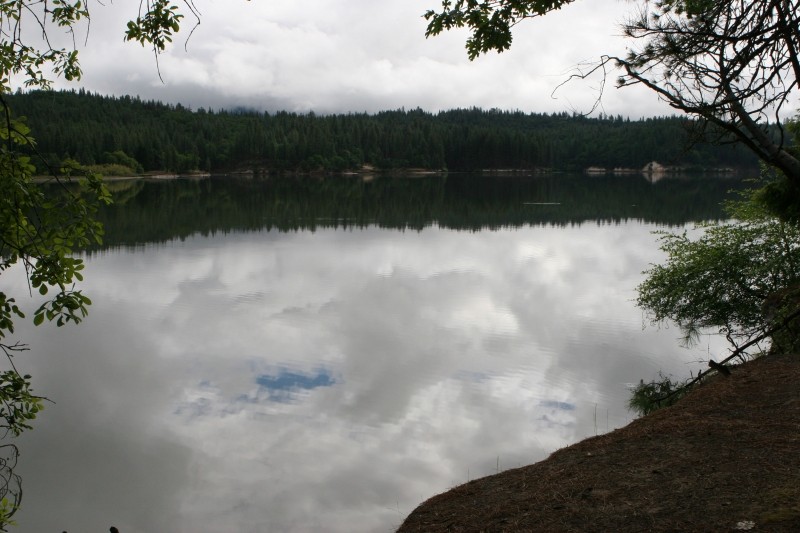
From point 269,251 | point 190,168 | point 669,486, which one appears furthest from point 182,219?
point 190,168

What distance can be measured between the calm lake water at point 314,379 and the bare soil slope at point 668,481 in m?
1.66

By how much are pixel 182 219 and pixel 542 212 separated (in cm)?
2923

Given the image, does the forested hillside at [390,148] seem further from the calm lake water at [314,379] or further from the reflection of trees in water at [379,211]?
the calm lake water at [314,379]

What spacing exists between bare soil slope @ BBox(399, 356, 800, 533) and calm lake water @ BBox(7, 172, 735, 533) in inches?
65.3

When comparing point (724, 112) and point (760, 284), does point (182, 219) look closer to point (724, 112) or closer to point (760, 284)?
point (760, 284)

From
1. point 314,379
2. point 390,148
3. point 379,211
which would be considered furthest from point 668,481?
point 390,148

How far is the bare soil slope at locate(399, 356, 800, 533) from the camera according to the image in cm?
609

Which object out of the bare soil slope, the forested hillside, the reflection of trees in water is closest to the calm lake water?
the bare soil slope

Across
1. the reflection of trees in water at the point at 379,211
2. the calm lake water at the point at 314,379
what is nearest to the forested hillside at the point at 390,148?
the reflection of trees in water at the point at 379,211

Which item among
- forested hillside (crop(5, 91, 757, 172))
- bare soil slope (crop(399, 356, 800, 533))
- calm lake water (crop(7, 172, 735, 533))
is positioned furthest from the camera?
forested hillside (crop(5, 91, 757, 172))

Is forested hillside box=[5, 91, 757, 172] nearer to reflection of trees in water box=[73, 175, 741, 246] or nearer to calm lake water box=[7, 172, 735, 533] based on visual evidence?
reflection of trees in water box=[73, 175, 741, 246]

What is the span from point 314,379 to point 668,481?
8810 millimetres

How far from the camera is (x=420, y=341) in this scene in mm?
17469

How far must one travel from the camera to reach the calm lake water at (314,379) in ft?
32.0
